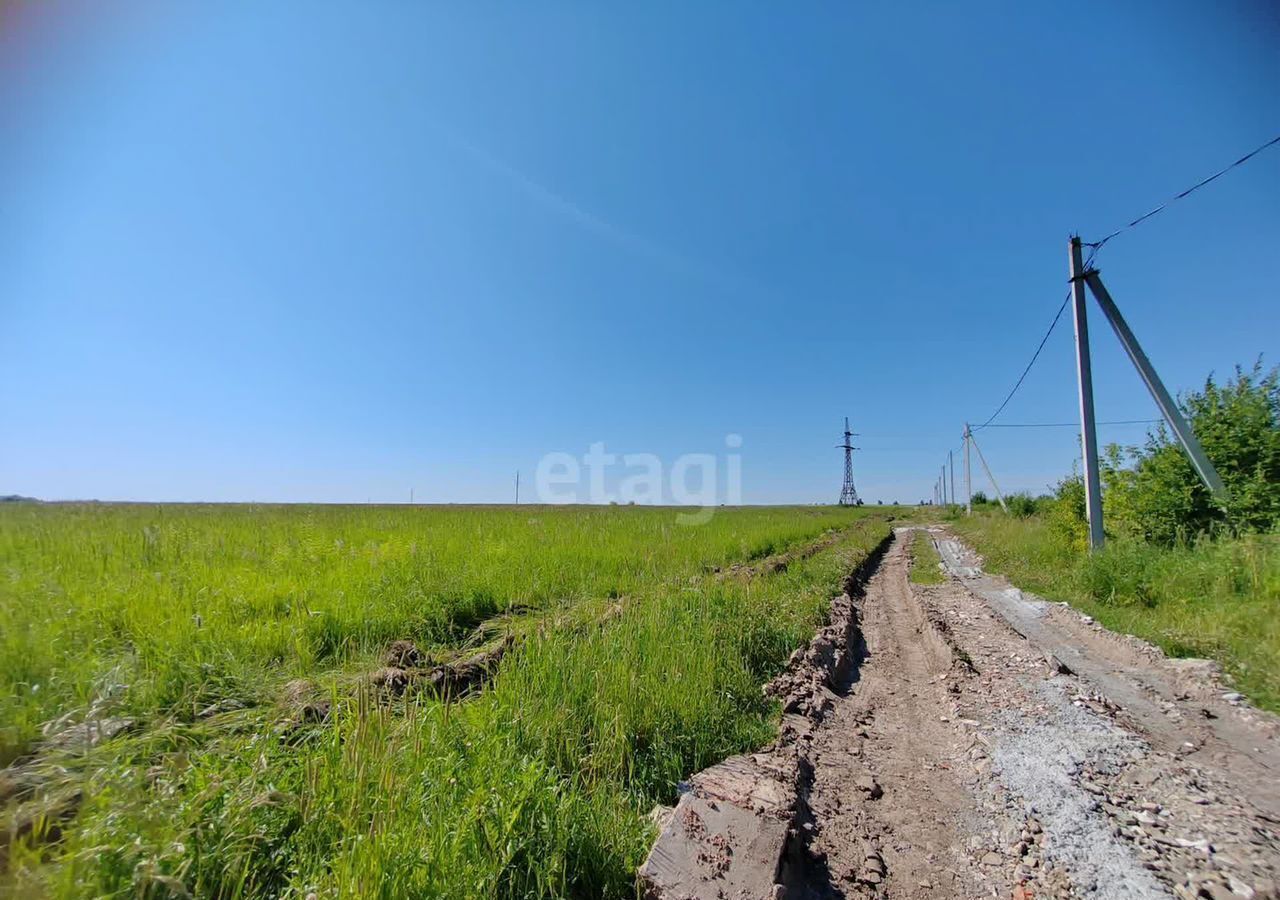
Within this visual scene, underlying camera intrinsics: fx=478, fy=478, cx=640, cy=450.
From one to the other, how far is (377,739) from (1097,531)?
12457 mm

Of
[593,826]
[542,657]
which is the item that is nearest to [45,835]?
[593,826]

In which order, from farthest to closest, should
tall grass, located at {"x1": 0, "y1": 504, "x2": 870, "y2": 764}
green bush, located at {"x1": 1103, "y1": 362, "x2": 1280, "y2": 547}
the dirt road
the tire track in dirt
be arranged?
1. green bush, located at {"x1": 1103, "y1": 362, "x2": 1280, "y2": 547}
2. tall grass, located at {"x1": 0, "y1": 504, "x2": 870, "y2": 764}
3. the tire track in dirt
4. the dirt road

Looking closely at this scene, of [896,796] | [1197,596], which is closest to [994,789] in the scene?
[896,796]

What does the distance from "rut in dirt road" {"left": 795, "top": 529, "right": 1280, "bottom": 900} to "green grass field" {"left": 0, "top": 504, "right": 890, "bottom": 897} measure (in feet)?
2.66

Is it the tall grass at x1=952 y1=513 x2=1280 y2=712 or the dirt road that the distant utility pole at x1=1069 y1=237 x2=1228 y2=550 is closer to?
the tall grass at x1=952 y1=513 x2=1280 y2=712

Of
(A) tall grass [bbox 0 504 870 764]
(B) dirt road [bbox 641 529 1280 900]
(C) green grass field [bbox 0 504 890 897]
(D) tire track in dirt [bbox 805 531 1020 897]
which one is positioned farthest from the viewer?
(A) tall grass [bbox 0 504 870 764]

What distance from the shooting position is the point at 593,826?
86.4 inches

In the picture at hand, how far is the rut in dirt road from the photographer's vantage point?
89.4 inches

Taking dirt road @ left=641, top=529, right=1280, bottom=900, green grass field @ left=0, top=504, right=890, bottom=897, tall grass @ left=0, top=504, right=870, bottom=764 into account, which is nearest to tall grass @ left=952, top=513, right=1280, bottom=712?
dirt road @ left=641, top=529, right=1280, bottom=900

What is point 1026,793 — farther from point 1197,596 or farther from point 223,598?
point 223,598

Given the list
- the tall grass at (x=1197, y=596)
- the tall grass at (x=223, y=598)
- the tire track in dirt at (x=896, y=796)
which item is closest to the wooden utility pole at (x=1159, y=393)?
the tall grass at (x=1197, y=596)

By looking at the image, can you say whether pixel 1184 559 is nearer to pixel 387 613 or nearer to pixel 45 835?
pixel 387 613

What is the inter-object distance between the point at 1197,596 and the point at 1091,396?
4.88 metres

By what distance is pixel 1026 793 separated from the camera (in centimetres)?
292
